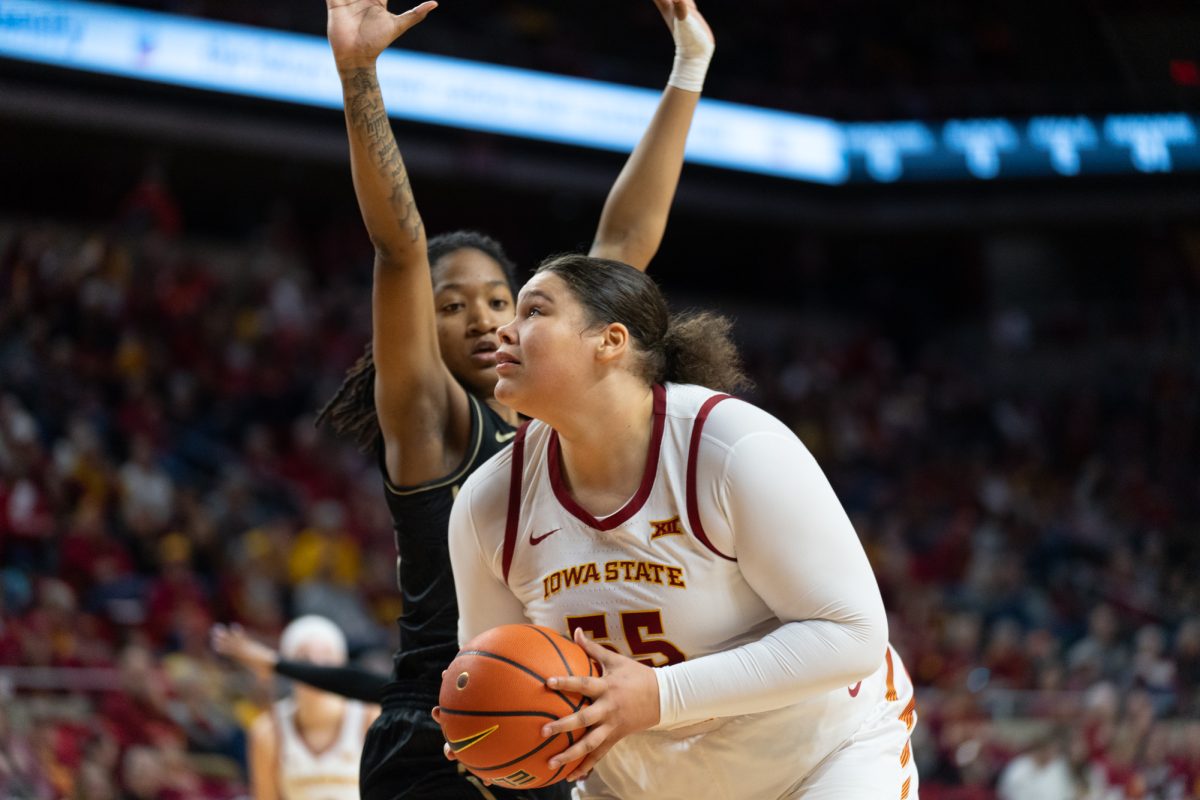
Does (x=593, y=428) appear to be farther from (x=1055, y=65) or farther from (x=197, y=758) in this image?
(x=1055, y=65)

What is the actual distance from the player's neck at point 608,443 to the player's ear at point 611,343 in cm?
6

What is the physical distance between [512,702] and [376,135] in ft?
4.17

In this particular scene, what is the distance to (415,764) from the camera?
9.72ft

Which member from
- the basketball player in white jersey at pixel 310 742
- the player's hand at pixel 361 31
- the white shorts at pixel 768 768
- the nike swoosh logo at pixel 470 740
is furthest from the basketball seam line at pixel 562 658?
the basketball player in white jersey at pixel 310 742

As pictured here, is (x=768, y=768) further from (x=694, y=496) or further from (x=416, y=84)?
(x=416, y=84)

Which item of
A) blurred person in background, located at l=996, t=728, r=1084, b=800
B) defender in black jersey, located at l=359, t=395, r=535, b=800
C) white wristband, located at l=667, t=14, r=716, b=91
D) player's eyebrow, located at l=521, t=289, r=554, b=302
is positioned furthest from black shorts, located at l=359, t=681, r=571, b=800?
blurred person in background, located at l=996, t=728, r=1084, b=800

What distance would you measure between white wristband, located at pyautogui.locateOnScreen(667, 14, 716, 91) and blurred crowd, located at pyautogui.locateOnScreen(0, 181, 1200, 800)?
4.58m

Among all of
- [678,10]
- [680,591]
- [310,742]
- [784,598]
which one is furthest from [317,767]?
[784,598]

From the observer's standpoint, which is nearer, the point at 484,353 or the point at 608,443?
the point at 608,443

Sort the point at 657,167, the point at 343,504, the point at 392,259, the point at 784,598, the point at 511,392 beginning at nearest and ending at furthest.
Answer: the point at 784,598 < the point at 511,392 < the point at 392,259 < the point at 657,167 < the point at 343,504

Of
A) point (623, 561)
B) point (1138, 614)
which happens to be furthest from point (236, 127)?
point (623, 561)

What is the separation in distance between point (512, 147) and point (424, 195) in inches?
60.6

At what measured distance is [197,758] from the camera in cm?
764

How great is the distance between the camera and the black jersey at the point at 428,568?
9.97 ft
